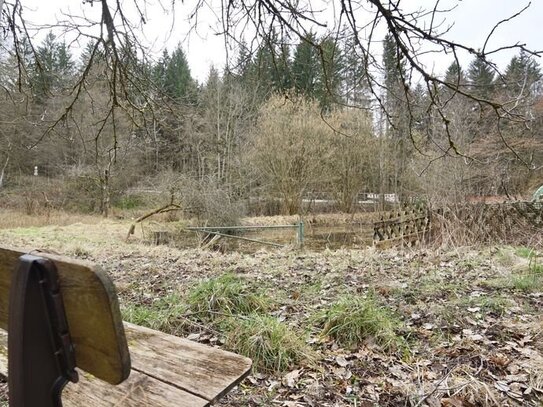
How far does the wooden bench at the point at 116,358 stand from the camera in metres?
0.86

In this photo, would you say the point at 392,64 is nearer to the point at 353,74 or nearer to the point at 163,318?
the point at 353,74

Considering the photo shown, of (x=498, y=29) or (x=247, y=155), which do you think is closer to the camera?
(x=498, y=29)

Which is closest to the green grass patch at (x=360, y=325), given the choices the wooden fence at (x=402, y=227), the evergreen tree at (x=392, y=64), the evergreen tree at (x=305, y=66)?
the evergreen tree at (x=392, y=64)

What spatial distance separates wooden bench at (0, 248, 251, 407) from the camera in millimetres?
859

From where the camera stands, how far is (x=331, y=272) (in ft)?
15.7

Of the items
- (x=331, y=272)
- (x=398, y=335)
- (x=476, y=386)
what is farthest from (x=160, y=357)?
(x=331, y=272)

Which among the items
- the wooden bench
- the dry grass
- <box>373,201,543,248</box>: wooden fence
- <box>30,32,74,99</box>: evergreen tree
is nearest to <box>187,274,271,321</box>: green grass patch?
the wooden bench

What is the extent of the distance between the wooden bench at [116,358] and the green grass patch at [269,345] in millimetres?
894

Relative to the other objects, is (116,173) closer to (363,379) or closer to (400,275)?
(400,275)

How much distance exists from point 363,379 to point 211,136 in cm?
1791

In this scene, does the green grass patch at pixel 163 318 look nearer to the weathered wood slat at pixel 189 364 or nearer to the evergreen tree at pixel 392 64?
the weathered wood slat at pixel 189 364

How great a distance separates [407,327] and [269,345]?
40.4 inches

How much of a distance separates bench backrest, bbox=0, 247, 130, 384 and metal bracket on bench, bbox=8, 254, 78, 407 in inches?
0.8

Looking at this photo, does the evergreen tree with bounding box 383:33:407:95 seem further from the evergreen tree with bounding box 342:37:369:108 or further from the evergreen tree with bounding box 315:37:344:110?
the evergreen tree with bounding box 315:37:344:110
